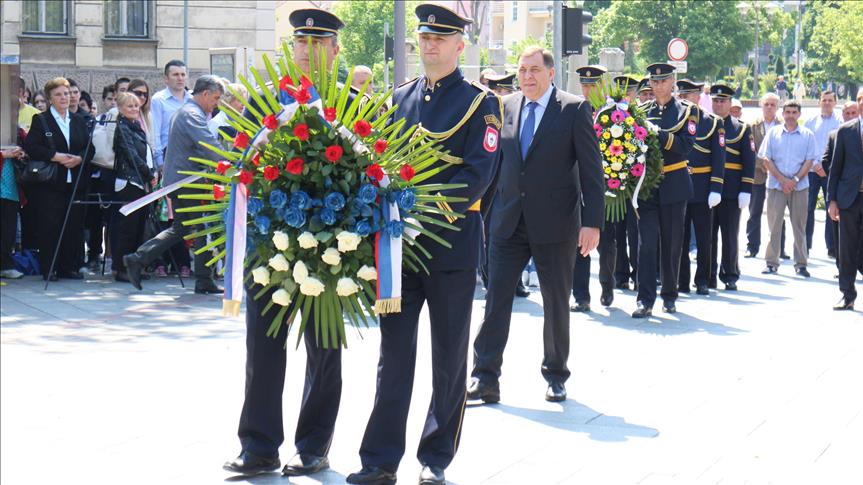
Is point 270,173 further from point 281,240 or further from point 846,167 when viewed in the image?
point 846,167

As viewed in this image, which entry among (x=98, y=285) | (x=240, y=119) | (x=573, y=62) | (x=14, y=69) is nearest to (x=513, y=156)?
(x=240, y=119)

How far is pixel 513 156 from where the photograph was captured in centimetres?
873

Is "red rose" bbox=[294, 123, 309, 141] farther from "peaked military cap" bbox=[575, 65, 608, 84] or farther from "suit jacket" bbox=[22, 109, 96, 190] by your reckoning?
"suit jacket" bbox=[22, 109, 96, 190]

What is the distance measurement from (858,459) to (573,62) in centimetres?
1862

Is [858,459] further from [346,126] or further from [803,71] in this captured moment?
[803,71]

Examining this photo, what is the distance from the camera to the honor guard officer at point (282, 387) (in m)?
6.29

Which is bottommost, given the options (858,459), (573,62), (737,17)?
(858,459)

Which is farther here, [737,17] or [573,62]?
[737,17]

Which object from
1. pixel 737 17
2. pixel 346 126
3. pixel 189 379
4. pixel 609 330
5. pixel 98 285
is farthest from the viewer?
pixel 737 17

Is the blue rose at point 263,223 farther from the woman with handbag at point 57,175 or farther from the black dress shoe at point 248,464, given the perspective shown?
the woman with handbag at point 57,175

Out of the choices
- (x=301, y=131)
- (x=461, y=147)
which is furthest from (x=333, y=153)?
(x=461, y=147)

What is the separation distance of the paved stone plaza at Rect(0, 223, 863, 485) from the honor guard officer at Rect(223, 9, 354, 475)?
0.13 m

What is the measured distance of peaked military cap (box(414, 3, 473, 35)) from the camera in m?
6.44

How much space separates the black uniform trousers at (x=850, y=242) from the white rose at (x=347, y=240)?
8282 millimetres
